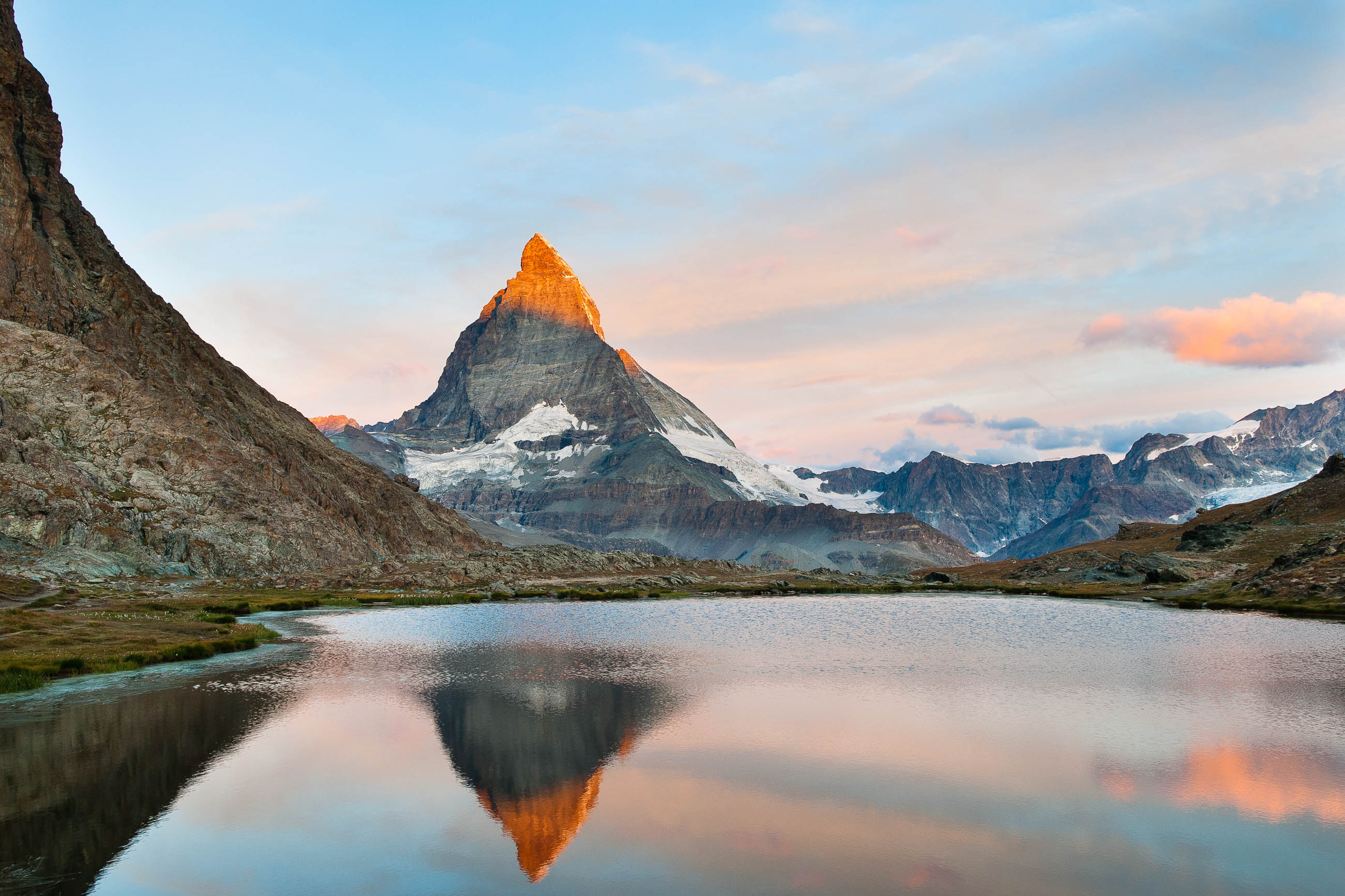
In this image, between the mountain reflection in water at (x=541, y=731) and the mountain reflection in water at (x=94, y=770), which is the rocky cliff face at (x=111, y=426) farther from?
the mountain reflection in water at (x=541, y=731)

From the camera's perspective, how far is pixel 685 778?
27.6m

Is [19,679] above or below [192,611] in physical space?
below

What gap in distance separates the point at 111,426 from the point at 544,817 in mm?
116097

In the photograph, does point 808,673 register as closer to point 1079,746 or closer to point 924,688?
point 924,688

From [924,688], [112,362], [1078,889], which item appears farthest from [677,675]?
[112,362]

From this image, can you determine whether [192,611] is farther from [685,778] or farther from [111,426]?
[685,778]

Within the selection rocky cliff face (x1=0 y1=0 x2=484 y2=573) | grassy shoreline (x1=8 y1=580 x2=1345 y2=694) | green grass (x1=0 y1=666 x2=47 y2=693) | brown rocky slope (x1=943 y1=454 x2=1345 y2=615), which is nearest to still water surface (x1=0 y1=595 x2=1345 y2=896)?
green grass (x1=0 y1=666 x2=47 y2=693)

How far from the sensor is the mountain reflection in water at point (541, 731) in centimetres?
2384

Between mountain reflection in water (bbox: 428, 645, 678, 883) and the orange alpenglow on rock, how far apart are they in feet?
0.11

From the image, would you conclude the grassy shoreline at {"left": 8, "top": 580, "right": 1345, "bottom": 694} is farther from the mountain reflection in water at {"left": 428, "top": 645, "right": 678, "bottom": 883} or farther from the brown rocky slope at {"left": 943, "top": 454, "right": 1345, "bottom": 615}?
the mountain reflection in water at {"left": 428, "top": 645, "right": 678, "bottom": 883}

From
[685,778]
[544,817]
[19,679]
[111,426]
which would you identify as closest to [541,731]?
[685,778]

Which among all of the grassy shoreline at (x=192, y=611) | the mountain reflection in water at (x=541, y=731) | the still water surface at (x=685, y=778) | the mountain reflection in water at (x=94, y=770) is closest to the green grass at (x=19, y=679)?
the grassy shoreline at (x=192, y=611)

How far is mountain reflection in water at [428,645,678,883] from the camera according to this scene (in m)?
23.8

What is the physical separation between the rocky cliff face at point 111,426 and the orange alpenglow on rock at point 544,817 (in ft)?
278
